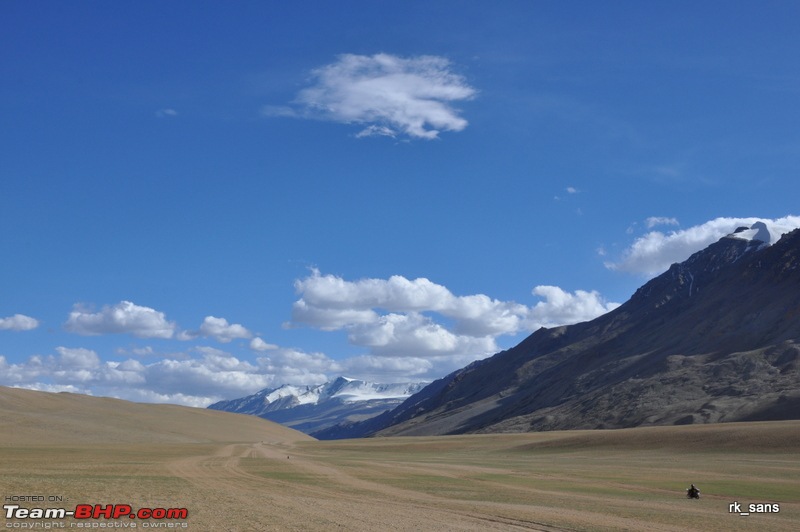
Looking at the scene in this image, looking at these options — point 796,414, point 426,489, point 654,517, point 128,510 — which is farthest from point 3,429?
point 796,414

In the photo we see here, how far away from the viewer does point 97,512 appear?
85.6 feet

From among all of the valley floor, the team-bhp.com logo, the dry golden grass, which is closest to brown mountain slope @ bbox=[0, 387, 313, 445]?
the dry golden grass

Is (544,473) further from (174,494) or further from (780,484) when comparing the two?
(174,494)

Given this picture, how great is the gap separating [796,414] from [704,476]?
347ft

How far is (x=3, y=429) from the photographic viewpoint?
118 meters

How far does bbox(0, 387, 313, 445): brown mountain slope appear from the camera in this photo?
401 ft

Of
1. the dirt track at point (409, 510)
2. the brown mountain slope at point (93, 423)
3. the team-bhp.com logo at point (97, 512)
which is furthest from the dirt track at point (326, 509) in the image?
the brown mountain slope at point (93, 423)

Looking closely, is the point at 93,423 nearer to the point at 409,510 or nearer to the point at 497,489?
the point at 497,489

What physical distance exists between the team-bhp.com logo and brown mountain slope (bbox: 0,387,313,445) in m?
91.5

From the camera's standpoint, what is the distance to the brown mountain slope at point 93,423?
122 meters

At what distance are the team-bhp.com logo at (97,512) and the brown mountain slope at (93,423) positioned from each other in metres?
91.5

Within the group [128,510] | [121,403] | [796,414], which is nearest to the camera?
[128,510]

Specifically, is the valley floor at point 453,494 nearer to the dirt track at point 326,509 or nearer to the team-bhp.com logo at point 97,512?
the dirt track at point 326,509

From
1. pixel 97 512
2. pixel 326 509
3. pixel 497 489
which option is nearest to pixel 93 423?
pixel 497 489
